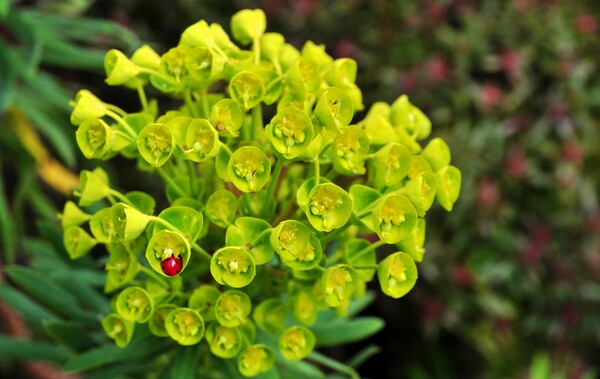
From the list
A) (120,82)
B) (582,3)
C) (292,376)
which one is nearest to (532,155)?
(582,3)

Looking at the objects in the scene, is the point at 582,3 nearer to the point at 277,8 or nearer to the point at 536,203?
the point at 536,203

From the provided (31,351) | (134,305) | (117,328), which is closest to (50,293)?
(31,351)

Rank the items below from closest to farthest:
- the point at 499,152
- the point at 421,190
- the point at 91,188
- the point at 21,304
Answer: the point at 421,190
the point at 91,188
the point at 21,304
the point at 499,152

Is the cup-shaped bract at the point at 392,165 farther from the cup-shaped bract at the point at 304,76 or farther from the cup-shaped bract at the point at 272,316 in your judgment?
the cup-shaped bract at the point at 272,316

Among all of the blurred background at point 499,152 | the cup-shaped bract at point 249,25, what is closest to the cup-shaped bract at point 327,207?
the cup-shaped bract at point 249,25

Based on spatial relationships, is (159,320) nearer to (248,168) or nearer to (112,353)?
(112,353)

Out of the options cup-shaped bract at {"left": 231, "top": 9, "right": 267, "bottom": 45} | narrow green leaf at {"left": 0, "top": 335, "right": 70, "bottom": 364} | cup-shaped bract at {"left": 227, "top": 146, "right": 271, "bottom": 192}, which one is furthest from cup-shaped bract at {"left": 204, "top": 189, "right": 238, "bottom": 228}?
narrow green leaf at {"left": 0, "top": 335, "right": 70, "bottom": 364}

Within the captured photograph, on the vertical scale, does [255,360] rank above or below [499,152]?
below
